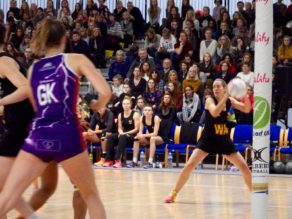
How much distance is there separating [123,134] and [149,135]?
698 mm

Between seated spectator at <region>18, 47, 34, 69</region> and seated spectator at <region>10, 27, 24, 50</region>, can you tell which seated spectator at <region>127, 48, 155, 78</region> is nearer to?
seated spectator at <region>18, 47, 34, 69</region>

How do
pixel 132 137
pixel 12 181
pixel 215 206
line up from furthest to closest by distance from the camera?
pixel 132 137 → pixel 215 206 → pixel 12 181

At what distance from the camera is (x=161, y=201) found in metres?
12.4

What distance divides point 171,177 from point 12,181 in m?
11.0

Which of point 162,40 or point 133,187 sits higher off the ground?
point 162,40

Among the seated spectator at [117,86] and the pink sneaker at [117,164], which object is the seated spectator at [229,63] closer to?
the seated spectator at [117,86]

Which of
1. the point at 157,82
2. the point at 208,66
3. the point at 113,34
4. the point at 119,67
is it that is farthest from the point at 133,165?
the point at 113,34

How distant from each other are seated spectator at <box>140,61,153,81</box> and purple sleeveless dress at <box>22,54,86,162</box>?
15242 mm

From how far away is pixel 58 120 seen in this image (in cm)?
642

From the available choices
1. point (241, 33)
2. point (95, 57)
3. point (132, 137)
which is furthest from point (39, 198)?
point (95, 57)

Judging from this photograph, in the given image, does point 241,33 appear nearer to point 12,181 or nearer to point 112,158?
point 112,158

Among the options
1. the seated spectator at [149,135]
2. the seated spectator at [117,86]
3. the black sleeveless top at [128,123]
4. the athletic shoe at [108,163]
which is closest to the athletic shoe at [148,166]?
the seated spectator at [149,135]

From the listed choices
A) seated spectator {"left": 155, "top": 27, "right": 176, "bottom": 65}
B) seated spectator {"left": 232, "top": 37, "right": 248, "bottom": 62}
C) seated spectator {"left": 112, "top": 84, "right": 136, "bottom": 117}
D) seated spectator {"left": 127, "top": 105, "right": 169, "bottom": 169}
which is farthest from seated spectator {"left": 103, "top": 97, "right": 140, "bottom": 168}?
seated spectator {"left": 232, "top": 37, "right": 248, "bottom": 62}

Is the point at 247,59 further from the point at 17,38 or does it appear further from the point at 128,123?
the point at 17,38
